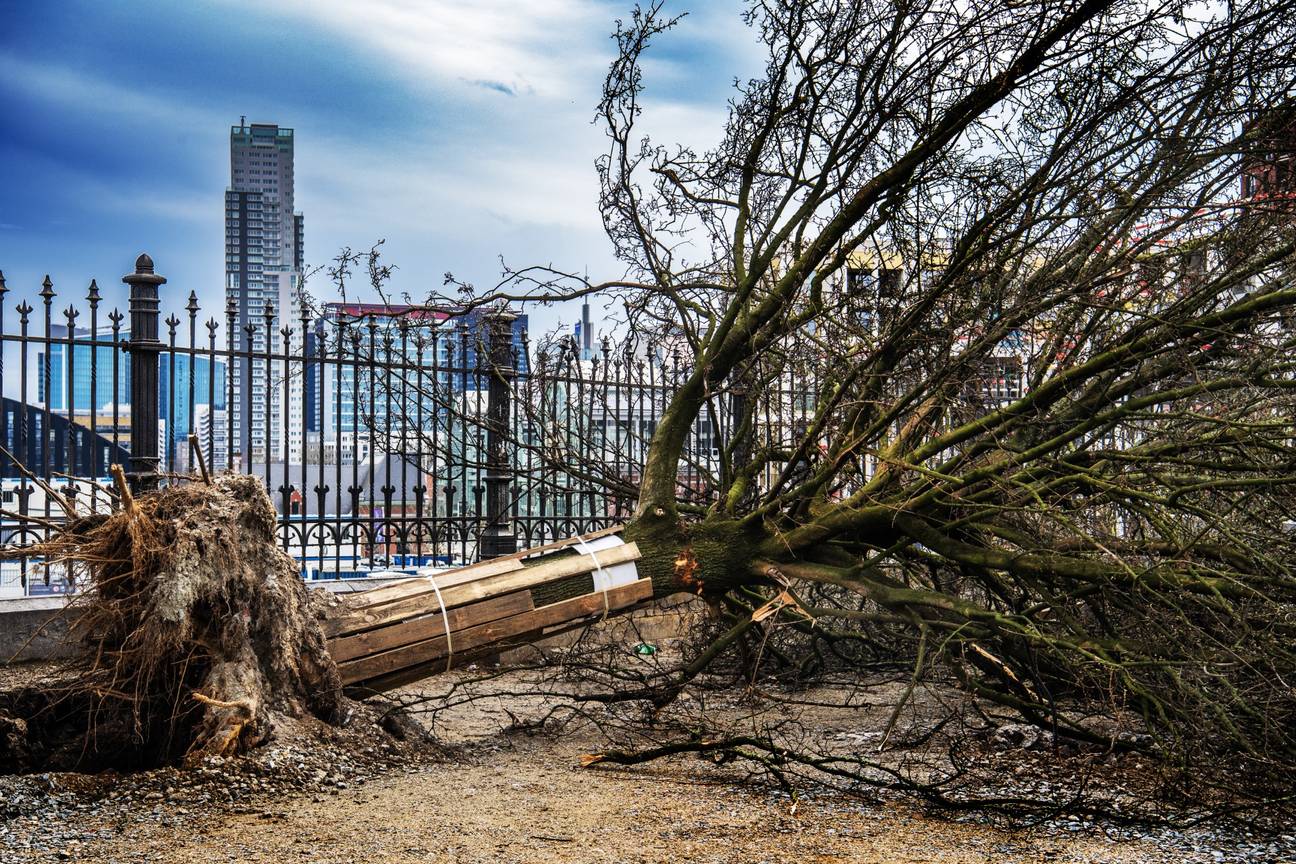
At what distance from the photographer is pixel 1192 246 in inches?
181

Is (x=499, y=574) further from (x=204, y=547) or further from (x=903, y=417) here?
(x=903, y=417)

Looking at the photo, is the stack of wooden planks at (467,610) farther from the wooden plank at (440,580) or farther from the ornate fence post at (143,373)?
the ornate fence post at (143,373)

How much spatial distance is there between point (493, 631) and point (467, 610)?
0.16m

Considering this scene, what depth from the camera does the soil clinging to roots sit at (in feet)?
13.7

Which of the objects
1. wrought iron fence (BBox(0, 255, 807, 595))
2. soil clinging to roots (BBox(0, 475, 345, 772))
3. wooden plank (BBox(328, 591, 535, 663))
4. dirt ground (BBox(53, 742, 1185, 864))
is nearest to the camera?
dirt ground (BBox(53, 742, 1185, 864))

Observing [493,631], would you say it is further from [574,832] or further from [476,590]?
[574,832]

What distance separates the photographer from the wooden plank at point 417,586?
4922 millimetres

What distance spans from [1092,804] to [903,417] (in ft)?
7.05

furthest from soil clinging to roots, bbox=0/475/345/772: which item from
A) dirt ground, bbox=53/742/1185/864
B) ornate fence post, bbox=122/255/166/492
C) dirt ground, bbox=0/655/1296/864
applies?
ornate fence post, bbox=122/255/166/492

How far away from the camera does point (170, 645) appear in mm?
4195

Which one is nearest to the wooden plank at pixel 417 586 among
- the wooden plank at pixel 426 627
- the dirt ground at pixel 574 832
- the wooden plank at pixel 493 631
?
the wooden plank at pixel 426 627

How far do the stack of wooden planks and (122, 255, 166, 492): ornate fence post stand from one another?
126 inches

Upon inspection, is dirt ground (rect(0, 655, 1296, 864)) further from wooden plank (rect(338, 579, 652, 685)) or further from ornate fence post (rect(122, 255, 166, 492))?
ornate fence post (rect(122, 255, 166, 492))

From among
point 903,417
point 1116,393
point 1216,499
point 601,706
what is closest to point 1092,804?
point 1216,499
